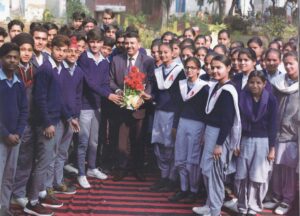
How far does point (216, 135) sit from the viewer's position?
3.12 metres

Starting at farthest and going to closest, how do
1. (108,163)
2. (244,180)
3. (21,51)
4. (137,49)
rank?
(108,163) → (137,49) → (244,180) → (21,51)

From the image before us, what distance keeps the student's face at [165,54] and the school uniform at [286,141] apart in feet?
2.73

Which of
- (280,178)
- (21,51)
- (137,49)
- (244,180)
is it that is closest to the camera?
(21,51)

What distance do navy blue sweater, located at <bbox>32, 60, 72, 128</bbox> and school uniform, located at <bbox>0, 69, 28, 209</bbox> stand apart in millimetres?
212

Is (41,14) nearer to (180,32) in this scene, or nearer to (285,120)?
(180,32)

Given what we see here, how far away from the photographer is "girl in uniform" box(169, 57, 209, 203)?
133 inches

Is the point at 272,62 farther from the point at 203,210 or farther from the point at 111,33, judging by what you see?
the point at 111,33

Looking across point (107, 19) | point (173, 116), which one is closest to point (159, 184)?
point (173, 116)

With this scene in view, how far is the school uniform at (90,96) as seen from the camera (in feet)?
12.5

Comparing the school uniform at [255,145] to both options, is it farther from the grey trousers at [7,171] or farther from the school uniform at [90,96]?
the grey trousers at [7,171]

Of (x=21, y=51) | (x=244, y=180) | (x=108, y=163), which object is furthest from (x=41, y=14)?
(x=244, y=180)

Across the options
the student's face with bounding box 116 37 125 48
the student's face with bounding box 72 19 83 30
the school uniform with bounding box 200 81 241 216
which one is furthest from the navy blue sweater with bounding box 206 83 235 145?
the student's face with bounding box 72 19 83 30

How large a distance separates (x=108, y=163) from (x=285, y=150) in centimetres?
163

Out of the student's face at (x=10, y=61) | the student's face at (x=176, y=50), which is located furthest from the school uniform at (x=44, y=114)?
Result: the student's face at (x=176, y=50)
